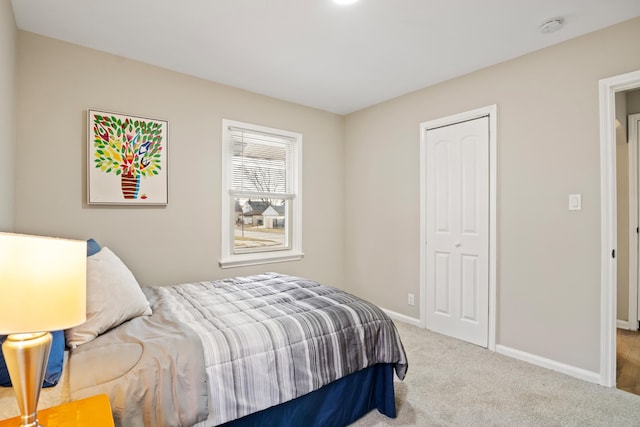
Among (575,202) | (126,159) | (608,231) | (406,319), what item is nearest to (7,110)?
(126,159)

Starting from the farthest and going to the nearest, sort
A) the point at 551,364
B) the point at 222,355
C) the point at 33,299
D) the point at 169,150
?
the point at 169,150 → the point at 551,364 → the point at 222,355 → the point at 33,299

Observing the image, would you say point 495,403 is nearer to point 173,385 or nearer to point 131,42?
point 173,385

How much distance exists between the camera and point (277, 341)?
67.6 inches

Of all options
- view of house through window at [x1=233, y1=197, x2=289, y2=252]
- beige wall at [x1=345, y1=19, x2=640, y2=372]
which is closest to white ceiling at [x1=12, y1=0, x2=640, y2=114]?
beige wall at [x1=345, y1=19, x2=640, y2=372]

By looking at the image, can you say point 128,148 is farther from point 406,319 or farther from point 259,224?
point 406,319

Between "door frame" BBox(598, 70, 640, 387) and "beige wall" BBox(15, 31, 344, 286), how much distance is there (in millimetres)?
2804

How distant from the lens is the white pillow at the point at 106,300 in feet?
5.05

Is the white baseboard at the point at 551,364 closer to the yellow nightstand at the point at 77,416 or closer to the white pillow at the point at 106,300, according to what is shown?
the white pillow at the point at 106,300

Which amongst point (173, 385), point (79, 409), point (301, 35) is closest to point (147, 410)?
point (173, 385)

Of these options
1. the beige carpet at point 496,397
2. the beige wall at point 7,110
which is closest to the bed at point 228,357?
the beige carpet at point 496,397

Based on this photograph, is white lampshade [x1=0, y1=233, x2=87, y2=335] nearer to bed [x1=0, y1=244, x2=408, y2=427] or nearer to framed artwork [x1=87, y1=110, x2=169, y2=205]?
bed [x1=0, y1=244, x2=408, y2=427]

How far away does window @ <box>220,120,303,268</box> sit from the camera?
138 inches

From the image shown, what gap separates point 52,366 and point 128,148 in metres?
2.06

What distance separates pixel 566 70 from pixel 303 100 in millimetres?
2512
